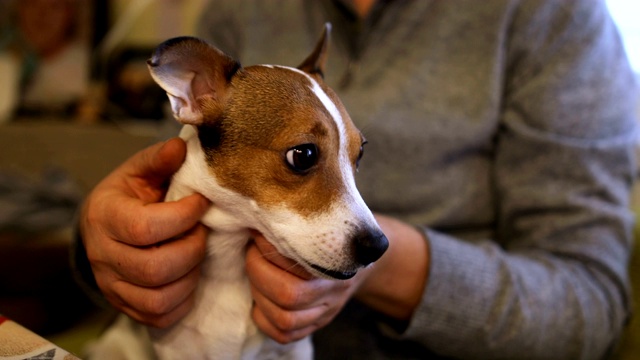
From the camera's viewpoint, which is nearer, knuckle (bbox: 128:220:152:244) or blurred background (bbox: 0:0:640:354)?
knuckle (bbox: 128:220:152:244)

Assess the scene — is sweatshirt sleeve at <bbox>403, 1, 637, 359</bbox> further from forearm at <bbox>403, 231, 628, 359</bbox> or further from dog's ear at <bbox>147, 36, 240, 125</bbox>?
dog's ear at <bbox>147, 36, 240, 125</bbox>

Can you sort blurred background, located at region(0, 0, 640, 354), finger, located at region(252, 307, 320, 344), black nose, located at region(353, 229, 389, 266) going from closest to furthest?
black nose, located at region(353, 229, 389, 266), finger, located at region(252, 307, 320, 344), blurred background, located at region(0, 0, 640, 354)

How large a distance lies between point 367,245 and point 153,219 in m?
0.28

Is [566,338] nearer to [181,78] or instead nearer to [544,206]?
[544,206]

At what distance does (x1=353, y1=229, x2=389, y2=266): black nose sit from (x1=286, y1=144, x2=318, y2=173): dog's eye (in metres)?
0.11

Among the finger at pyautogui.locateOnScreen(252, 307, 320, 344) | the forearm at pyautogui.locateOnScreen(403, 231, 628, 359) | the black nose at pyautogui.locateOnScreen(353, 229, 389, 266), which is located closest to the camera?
the black nose at pyautogui.locateOnScreen(353, 229, 389, 266)

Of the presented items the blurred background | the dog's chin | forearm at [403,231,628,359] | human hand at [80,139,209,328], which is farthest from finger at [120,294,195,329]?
the blurred background

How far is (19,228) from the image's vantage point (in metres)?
1.41

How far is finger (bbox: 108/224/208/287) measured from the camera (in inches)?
28.4

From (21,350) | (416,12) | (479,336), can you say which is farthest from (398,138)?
(21,350)

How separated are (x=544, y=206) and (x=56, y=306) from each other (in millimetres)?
1185

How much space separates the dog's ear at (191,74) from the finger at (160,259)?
0.54 feet

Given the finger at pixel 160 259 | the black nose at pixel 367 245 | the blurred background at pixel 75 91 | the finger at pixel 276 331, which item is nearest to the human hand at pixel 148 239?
the finger at pixel 160 259

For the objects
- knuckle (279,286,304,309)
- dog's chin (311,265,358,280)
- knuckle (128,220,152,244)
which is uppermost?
knuckle (128,220,152,244)
